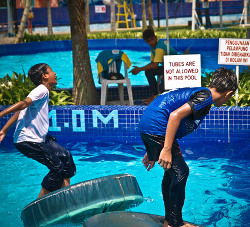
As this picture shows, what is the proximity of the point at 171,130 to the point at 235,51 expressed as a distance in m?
4.39

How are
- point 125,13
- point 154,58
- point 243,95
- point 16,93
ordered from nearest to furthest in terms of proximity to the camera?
point 243,95 → point 16,93 → point 154,58 → point 125,13

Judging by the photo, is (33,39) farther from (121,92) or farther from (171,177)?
(171,177)

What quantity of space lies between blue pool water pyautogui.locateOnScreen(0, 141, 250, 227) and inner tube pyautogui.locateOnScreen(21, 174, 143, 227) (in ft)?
0.97

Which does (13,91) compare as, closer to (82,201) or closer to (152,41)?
(152,41)

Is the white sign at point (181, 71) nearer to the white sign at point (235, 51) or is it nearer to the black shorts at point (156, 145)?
the white sign at point (235, 51)

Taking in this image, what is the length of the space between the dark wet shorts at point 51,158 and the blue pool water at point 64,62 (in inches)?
388

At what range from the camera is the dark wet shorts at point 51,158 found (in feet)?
15.0

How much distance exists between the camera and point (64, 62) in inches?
775

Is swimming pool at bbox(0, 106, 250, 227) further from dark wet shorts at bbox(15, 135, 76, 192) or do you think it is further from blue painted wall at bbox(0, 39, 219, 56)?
blue painted wall at bbox(0, 39, 219, 56)

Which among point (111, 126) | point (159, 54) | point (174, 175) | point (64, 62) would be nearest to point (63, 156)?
point (174, 175)

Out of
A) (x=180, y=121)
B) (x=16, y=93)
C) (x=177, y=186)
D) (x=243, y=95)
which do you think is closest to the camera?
(x=180, y=121)

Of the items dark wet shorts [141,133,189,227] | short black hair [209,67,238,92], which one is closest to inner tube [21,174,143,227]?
dark wet shorts [141,133,189,227]

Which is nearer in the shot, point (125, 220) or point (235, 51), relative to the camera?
point (125, 220)

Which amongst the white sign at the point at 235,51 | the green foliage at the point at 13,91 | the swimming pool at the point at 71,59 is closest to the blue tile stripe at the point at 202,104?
the white sign at the point at 235,51
